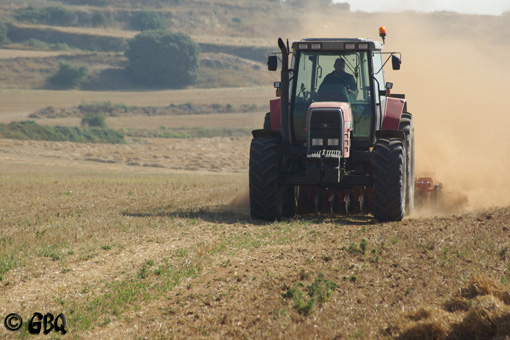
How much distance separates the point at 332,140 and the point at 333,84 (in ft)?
4.59

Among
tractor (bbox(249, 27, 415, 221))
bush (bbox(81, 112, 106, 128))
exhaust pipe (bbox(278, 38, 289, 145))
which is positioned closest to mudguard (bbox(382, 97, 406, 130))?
tractor (bbox(249, 27, 415, 221))

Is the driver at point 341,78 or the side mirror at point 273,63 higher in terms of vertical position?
the side mirror at point 273,63

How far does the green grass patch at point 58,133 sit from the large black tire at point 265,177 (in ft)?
123

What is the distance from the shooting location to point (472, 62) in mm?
30141

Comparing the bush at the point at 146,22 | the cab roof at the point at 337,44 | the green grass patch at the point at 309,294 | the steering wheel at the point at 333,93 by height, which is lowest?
the green grass patch at the point at 309,294

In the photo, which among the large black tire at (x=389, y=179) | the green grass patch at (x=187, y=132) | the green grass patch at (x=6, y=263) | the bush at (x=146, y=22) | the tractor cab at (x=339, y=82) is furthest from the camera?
the bush at (x=146, y=22)

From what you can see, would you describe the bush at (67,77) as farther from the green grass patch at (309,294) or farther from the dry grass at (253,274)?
the green grass patch at (309,294)

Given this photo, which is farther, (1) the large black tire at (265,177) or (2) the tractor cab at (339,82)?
(2) the tractor cab at (339,82)

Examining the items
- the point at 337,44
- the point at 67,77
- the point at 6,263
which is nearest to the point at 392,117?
the point at 337,44

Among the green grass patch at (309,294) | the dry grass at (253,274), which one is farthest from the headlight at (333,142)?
the green grass patch at (309,294)

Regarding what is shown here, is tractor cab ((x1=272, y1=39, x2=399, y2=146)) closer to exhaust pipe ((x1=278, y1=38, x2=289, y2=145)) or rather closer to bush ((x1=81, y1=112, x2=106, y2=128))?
exhaust pipe ((x1=278, y1=38, x2=289, y2=145))

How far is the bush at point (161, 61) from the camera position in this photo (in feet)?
333

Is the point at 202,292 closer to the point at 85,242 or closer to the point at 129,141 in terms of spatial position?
the point at 85,242

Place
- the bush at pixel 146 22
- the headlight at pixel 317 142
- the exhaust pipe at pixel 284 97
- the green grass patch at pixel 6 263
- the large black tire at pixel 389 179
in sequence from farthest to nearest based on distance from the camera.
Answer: the bush at pixel 146 22
the exhaust pipe at pixel 284 97
the headlight at pixel 317 142
the large black tire at pixel 389 179
the green grass patch at pixel 6 263
